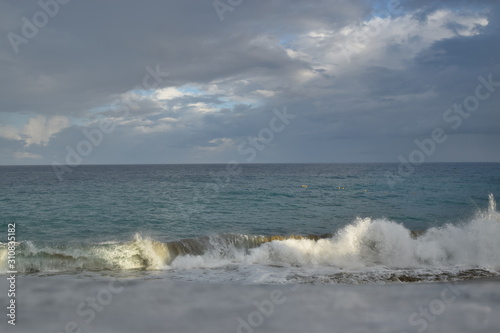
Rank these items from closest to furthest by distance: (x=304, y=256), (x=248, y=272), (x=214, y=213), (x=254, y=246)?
(x=248, y=272)
(x=304, y=256)
(x=254, y=246)
(x=214, y=213)

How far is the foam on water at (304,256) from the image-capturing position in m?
13.6

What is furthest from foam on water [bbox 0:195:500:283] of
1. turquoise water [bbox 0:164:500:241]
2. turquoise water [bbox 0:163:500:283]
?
turquoise water [bbox 0:164:500:241]

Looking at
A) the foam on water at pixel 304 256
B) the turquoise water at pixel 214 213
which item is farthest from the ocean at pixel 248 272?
the turquoise water at pixel 214 213

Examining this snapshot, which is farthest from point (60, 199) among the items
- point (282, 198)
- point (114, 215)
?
point (282, 198)

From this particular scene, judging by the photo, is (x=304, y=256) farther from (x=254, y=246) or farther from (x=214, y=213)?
(x=214, y=213)

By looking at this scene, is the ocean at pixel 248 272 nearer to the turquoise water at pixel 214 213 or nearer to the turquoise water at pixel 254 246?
the turquoise water at pixel 254 246

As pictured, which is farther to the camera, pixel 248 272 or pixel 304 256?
pixel 304 256

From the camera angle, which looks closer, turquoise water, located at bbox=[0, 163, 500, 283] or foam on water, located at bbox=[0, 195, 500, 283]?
foam on water, located at bbox=[0, 195, 500, 283]

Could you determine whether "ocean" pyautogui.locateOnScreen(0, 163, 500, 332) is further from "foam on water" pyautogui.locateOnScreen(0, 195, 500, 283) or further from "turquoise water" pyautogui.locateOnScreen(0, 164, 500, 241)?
"turquoise water" pyautogui.locateOnScreen(0, 164, 500, 241)

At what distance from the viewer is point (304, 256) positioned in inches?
621

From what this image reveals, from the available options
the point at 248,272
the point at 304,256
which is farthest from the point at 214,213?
the point at 248,272

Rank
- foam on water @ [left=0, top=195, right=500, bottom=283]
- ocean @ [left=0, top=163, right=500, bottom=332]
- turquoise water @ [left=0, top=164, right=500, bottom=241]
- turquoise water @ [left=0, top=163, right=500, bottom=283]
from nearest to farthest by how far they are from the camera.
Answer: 1. ocean @ [left=0, top=163, right=500, bottom=332]
2. foam on water @ [left=0, top=195, right=500, bottom=283]
3. turquoise water @ [left=0, top=163, right=500, bottom=283]
4. turquoise water @ [left=0, top=164, right=500, bottom=241]

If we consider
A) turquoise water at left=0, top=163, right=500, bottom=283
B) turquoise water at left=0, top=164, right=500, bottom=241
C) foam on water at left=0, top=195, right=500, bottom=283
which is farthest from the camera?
turquoise water at left=0, top=164, right=500, bottom=241

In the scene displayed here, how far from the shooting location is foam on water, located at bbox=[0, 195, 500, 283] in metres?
13.6
